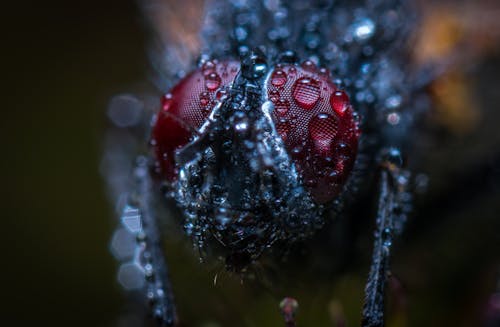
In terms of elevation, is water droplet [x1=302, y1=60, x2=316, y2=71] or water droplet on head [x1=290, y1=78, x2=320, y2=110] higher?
water droplet [x1=302, y1=60, x2=316, y2=71]

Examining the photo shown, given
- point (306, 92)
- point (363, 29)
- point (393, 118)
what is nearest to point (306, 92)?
point (306, 92)

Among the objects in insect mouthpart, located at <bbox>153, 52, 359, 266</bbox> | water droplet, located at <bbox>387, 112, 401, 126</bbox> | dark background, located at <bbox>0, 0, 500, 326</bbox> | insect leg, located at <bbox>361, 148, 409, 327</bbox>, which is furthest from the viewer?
dark background, located at <bbox>0, 0, 500, 326</bbox>

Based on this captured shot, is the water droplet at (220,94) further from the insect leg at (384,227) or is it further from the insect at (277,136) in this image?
Result: the insect leg at (384,227)

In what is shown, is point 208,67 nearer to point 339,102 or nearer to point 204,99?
point 204,99

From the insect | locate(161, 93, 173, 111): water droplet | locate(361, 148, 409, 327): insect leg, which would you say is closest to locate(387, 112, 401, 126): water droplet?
the insect

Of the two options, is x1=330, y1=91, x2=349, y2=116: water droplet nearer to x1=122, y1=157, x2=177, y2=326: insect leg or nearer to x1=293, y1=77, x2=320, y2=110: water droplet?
x1=293, y1=77, x2=320, y2=110: water droplet

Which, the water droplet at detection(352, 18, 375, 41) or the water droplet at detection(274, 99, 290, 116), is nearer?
the water droplet at detection(274, 99, 290, 116)

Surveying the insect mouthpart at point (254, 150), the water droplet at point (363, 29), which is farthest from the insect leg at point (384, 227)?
the water droplet at point (363, 29)

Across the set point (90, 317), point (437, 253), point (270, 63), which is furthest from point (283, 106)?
point (90, 317)
